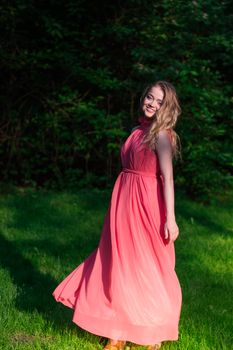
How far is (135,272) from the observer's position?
13.4 feet

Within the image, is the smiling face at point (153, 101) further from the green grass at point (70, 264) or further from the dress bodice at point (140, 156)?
the green grass at point (70, 264)

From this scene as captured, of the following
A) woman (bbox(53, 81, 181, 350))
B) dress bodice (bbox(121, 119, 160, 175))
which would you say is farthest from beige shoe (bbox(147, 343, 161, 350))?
dress bodice (bbox(121, 119, 160, 175))

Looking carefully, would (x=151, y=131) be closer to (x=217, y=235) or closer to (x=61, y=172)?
(x=217, y=235)

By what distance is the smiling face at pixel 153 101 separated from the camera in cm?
414

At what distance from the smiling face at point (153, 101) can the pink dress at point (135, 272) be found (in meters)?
0.12

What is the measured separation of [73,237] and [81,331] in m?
2.92

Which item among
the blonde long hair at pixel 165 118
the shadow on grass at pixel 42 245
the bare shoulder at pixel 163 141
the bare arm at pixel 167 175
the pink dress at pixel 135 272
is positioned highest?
the blonde long hair at pixel 165 118

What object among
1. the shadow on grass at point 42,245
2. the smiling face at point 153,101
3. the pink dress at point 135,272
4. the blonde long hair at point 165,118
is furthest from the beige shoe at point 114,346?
the smiling face at point 153,101

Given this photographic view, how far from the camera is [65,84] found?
11500mm

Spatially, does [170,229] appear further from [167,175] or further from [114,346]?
[114,346]

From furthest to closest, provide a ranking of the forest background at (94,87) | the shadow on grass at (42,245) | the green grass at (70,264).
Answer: the forest background at (94,87) → the shadow on grass at (42,245) → the green grass at (70,264)

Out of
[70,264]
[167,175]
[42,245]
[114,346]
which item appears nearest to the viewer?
[167,175]

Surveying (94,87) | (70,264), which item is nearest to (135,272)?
(70,264)

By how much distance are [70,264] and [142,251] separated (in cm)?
226
